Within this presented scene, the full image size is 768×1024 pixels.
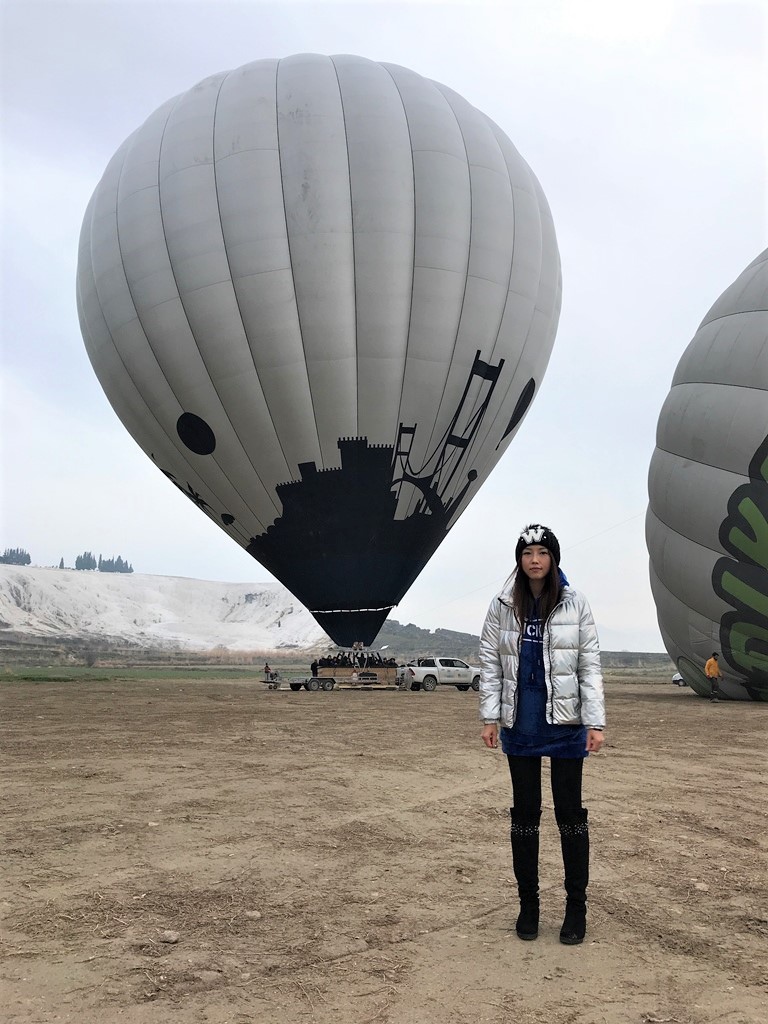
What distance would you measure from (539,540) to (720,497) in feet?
38.4

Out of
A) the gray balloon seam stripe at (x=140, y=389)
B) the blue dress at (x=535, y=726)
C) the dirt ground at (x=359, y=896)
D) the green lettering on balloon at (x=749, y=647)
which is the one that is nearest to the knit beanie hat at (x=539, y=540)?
the blue dress at (x=535, y=726)

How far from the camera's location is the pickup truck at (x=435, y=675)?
26062mm

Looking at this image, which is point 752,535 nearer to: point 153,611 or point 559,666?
point 559,666

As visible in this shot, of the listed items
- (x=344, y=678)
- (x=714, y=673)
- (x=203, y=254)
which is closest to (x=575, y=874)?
(x=714, y=673)

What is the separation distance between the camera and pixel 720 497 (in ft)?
46.8

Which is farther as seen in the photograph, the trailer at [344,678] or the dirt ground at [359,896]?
the trailer at [344,678]

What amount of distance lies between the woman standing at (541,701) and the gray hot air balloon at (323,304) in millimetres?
15028

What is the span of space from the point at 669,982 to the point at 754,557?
39.7ft

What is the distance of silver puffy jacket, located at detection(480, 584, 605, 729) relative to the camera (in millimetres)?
3381

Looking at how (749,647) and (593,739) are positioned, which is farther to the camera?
(749,647)

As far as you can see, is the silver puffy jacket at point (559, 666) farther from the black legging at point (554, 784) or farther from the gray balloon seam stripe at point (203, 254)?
the gray balloon seam stripe at point (203, 254)

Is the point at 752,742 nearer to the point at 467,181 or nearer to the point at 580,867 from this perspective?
the point at 580,867

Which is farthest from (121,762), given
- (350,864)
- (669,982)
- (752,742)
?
(752,742)

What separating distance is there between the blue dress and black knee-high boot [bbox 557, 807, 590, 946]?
0.25 meters
